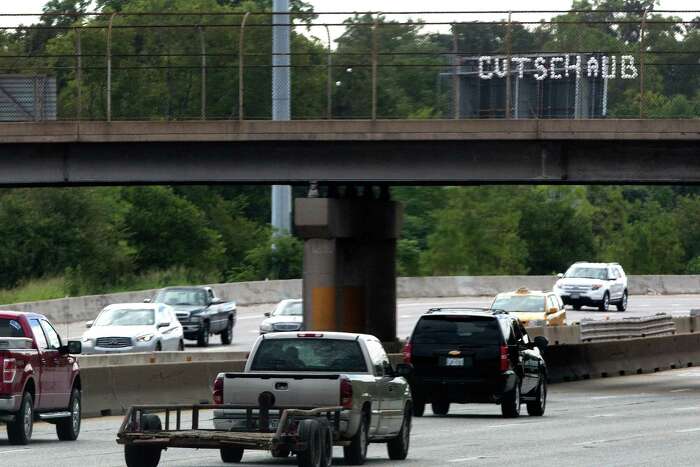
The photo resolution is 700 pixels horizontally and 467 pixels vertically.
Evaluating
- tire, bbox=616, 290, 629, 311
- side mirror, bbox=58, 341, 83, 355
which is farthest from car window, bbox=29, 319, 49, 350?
tire, bbox=616, 290, 629, 311

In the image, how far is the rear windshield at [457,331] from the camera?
27281 millimetres

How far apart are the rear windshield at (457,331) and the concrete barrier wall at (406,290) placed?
1114 inches

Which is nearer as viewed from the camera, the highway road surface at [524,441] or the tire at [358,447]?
the tire at [358,447]

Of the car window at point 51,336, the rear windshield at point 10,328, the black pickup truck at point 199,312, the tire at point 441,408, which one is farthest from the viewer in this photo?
the black pickup truck at point 199,312

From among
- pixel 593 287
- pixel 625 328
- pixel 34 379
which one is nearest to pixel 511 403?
pixel 34 379

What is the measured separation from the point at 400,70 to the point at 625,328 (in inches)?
647

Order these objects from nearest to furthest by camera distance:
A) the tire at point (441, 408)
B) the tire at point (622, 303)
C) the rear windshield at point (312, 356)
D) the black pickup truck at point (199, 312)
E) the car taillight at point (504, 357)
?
the rear windshield at point (312, 356) < the car taillight at point (504, 357) < the tire at point (441, 408) < the black pickup truck at point (199, 312) < the tire at point (622, 303)

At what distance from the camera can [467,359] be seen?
2728 cm

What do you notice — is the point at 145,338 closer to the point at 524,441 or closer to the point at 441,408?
the point at 441,408

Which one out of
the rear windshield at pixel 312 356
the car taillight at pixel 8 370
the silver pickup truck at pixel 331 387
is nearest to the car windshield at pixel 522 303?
the silver pickup truck at pixel 331 387

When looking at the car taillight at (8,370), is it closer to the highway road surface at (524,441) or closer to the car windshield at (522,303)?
the highway road surface at (524,441)

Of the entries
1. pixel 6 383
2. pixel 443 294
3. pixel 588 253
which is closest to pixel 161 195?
pixel 443 294

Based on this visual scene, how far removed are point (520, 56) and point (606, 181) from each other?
3.47m

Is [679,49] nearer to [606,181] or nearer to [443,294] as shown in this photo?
[606,181]
